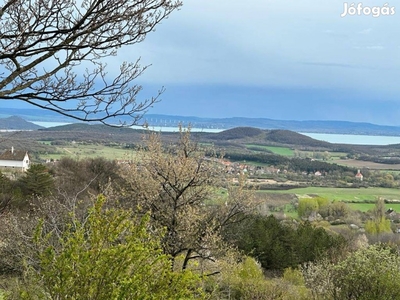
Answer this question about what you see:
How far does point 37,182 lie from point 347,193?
156 ft

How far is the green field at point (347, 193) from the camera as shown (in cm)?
6019

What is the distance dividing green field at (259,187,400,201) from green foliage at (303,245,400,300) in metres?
46.9

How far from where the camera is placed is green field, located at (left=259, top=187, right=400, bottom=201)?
60.2 meters

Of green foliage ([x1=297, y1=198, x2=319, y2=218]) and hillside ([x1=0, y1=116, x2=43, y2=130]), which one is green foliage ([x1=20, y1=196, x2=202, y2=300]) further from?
green foliage ([x1=297, y1=198, x2=319, y2=218])

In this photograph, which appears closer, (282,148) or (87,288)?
(87,288)

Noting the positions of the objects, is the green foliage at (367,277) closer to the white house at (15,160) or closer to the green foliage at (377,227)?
Answer: the green foliage at (377,227)

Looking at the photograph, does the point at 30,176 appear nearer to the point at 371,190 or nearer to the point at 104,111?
the point at 104,111

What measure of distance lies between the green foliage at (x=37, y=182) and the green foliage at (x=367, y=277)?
23.0 m

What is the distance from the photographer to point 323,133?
156m

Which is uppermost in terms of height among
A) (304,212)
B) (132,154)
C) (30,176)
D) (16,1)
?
(16,1)

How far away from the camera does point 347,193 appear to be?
64938mm

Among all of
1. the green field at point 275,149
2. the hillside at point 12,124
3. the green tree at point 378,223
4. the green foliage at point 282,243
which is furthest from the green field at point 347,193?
the hillside at point 12,124

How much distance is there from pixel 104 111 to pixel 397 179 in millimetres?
80843

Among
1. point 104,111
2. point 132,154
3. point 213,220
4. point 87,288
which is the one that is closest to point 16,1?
point 104,111
